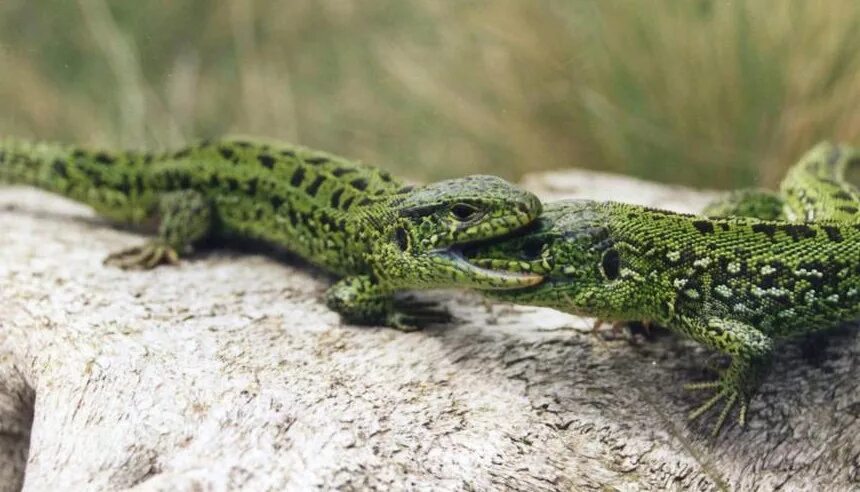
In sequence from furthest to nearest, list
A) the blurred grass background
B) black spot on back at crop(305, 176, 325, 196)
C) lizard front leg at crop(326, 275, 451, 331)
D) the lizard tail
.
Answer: the blurred grass background
the lizard tail
black spot on back at crop(305, 176, 325, 196)
lizard front leg at crop(326, 275, 451, 331)

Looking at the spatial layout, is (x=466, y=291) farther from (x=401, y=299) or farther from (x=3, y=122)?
(x=3, y=122)

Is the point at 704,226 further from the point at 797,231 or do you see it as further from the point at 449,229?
the point at 449,229

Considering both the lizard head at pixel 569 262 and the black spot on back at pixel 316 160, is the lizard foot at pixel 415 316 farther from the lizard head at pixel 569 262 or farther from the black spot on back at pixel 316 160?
the black spot on back at pixel 316 160

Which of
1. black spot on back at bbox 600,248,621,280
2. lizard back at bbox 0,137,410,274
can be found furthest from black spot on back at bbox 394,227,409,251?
black spot on back at bbox 600,248,621,280

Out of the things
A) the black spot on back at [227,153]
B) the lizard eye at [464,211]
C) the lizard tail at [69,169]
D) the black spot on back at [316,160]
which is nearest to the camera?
the lizard eye at [464,211]

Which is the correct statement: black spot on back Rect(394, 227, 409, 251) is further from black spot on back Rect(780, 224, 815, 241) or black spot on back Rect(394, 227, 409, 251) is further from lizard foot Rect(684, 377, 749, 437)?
black spot on back Rect(780, 224, 815, 241)

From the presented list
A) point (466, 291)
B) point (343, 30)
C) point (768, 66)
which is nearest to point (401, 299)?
point (466, 291)

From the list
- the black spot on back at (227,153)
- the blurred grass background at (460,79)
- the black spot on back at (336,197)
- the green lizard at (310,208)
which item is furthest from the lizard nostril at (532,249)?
the blurred grass background at (460,79)

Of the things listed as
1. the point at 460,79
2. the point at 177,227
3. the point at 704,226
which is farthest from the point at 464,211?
the point at 460,79
